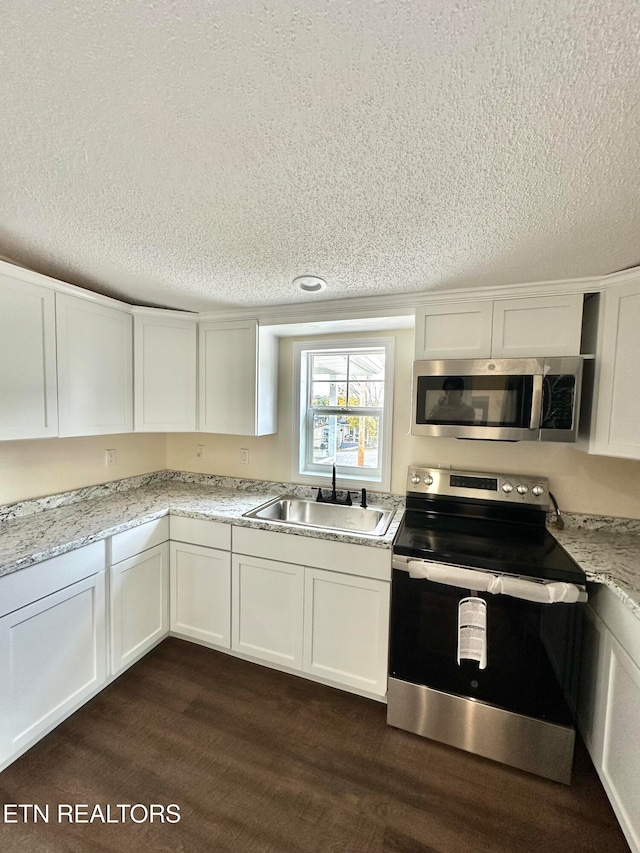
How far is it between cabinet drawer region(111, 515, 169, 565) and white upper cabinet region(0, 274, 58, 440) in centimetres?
68

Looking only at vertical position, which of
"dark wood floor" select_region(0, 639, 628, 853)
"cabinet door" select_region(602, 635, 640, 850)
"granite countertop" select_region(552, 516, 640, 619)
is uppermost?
"granite countertop" select_region(552, 516, 640, 619)

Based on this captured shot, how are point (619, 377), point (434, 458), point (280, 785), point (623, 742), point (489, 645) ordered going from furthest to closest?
point (434, 458) → point (619, 377) → point (489, 645) → point (280, 785) → point (623, 742)

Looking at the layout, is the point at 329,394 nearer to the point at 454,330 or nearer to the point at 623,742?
the point at 454,330

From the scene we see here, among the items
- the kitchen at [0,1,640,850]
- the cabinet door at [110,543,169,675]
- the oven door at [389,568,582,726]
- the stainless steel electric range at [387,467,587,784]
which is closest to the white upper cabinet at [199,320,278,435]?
the kitchen at [0,1,640,850]

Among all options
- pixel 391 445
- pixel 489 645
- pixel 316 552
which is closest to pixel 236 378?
pixel 391 445

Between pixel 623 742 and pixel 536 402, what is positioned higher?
pixel 536 402

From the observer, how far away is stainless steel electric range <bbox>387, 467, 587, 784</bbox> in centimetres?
151

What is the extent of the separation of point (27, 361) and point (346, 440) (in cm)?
193

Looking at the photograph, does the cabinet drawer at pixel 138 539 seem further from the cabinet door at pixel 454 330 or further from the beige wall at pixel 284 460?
the cabinet door at pixel 454 330

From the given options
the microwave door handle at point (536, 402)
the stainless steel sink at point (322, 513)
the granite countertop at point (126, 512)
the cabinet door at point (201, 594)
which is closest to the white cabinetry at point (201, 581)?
the cabinet door at point (201, 594)

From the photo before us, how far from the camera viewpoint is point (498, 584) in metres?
1.55

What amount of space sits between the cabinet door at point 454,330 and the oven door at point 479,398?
10 centimetres

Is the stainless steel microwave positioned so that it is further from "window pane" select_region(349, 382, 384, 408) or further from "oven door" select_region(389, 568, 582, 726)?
"oven door" select_region(389, 568, 582, 726)

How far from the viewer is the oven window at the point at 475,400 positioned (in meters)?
1.83
